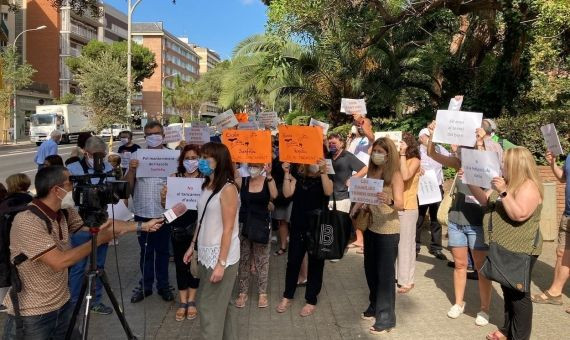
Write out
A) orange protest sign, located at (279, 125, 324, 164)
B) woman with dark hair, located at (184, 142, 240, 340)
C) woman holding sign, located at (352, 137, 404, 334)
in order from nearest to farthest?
woman with dark hair, located at (184, 142, 240, 340), woman holding sign, located at (352, 137, 404, 334), orange protest sign, located at (279, 125, 324, 164)

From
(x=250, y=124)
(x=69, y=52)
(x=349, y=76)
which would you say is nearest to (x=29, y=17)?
(x=69, y=52)

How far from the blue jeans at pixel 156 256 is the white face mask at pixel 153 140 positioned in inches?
31.8

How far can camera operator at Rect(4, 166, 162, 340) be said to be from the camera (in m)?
2.93

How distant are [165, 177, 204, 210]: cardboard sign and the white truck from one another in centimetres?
3177

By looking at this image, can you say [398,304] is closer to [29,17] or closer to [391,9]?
[391,9]

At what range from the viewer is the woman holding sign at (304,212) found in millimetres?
5039

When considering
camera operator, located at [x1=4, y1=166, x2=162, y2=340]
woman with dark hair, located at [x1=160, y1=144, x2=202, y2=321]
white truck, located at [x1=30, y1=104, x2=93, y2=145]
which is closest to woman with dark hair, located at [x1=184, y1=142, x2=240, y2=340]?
camera operator, located at [x1=4, y1=166, x2=162, y2=340]

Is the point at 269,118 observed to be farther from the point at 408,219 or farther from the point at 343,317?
the point at 343,317

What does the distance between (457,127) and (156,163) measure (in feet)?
9.62

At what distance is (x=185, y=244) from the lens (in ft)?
16.3

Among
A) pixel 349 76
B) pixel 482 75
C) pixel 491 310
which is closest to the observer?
pixel 491 310

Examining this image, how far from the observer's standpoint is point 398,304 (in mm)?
5402

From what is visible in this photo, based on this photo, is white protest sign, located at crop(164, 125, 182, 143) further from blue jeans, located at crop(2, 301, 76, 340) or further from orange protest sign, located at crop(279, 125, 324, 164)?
blue jeans, located at crop(2, 301, 76, 340)

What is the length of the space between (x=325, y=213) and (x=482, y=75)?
11598 mm
